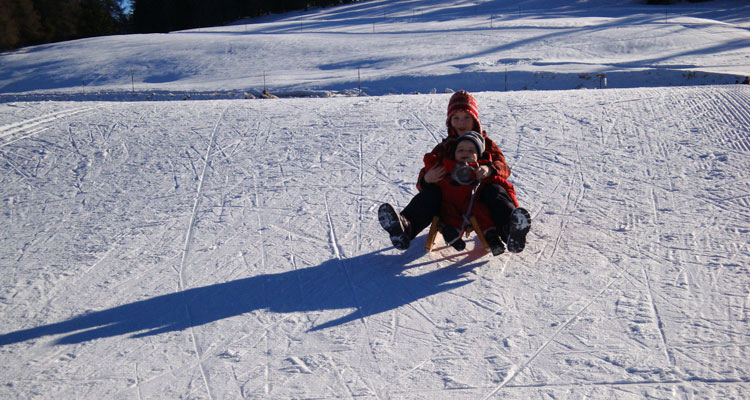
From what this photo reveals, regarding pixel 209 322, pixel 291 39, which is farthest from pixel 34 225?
pixel 291 39

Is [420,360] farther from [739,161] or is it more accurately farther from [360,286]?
[739,161]

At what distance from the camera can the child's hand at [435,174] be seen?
433 centimetres

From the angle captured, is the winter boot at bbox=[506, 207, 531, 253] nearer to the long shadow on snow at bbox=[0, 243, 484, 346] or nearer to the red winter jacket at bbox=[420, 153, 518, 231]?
the red winter jacket at bbox=[420, 153, 518, 231]

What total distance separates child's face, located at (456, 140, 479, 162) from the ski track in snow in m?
0.75

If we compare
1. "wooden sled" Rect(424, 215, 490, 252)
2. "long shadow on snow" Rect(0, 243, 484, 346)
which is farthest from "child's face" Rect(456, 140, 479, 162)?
"long shadow on snow" Rect(0, 243, 484, 346)

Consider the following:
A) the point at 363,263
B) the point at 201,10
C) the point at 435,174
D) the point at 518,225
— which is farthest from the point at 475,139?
the point at 201,10

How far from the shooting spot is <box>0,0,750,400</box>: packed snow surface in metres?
3.16

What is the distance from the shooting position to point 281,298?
4.03m

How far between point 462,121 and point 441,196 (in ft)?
1.80

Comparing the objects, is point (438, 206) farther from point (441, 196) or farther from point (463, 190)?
point (463, 190)

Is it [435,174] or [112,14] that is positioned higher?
[112,14]

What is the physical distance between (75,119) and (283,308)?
6361 millimetres

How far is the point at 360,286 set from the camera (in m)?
4.15

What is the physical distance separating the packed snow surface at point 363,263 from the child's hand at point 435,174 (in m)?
0.60
